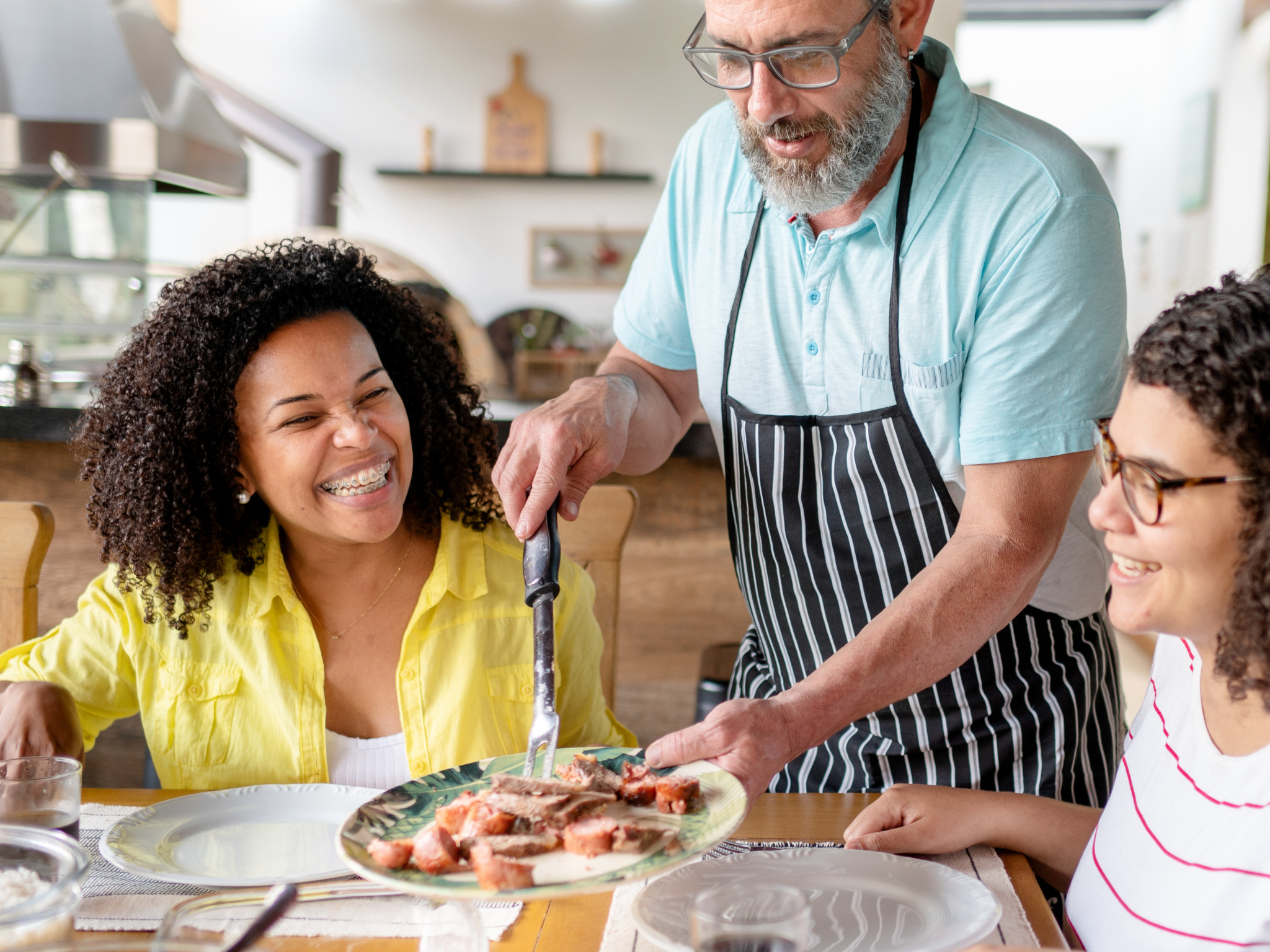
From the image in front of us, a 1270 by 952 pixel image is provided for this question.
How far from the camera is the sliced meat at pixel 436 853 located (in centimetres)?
97

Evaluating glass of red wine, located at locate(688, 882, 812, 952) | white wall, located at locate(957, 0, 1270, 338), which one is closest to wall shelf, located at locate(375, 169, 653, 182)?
white wall, located at locate(957, 0, 1270, 338)

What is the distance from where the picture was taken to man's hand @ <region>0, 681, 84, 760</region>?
4.55 ft

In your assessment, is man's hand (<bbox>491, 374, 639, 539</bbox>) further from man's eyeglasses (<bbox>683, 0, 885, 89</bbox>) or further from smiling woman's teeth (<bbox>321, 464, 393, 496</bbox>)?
man's eyeglasses (<bbox>683, 0, 885, 89</bbox>)

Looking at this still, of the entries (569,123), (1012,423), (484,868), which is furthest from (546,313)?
(484,868)

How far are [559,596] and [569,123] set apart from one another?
561 centimetres

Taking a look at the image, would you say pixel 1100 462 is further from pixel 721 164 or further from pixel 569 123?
pixel 569 123

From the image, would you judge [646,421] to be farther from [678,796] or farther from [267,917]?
[267,917]

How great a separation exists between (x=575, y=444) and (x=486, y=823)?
1.84 ft

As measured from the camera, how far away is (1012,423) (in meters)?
1.38

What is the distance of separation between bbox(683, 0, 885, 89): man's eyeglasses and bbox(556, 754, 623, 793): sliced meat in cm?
82

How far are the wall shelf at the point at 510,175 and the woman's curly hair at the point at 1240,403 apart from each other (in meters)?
5.95

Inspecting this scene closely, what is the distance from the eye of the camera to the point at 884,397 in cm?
154

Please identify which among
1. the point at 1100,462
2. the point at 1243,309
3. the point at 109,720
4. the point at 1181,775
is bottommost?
the point at 109,720

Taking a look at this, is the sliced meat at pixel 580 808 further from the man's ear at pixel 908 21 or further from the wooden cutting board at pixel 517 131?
the wooden cutting board at pixel 517 131
